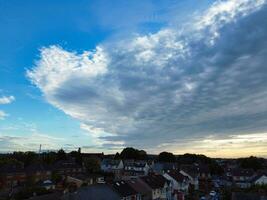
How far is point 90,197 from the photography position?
42.3 meters

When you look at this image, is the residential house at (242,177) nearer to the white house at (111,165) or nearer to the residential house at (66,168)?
the white house at (111,165)

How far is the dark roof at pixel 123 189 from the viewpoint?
2007 inches

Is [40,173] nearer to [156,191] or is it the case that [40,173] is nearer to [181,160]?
[156,191]

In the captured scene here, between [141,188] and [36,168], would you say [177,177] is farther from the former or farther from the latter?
[36,168]

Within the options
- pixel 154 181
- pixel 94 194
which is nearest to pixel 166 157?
pixel 154 181

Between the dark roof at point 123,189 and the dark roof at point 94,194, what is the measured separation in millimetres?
3957

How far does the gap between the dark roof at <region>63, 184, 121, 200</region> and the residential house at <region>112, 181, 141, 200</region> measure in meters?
3.69

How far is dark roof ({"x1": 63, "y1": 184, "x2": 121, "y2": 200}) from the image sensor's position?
41.9m

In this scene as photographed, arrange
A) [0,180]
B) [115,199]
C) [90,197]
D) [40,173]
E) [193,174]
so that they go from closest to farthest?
[90,197] → [115,199] → [0,180] → [40,173] → [193,174]

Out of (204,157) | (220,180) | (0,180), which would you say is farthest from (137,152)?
(0,180)

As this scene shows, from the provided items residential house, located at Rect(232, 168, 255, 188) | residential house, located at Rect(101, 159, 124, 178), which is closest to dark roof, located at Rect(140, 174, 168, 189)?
residential house, located at Rect(232, 168, 255, 188)

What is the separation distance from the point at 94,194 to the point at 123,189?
1064 centimetres

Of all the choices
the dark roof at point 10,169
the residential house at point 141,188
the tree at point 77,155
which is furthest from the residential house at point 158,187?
the tree at point 77,155

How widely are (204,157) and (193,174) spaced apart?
61.1 metres
